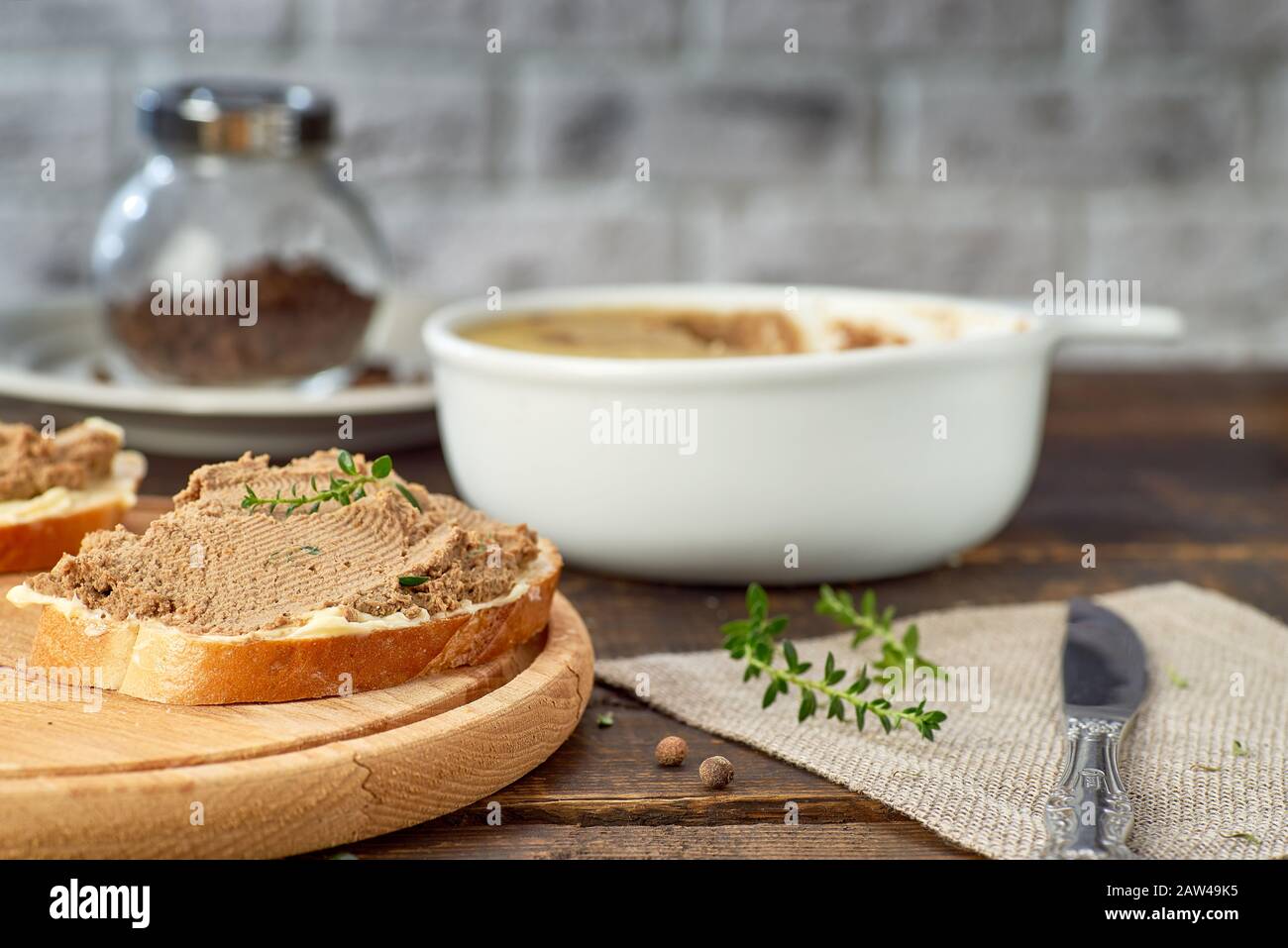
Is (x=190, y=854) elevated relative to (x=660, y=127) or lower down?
lower down

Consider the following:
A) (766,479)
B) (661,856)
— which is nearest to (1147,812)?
(661,856)

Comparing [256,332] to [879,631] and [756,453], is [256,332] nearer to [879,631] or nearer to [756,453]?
[756,453]

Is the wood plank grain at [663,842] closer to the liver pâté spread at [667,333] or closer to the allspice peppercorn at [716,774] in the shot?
the allspice peppercorn at [716,774]

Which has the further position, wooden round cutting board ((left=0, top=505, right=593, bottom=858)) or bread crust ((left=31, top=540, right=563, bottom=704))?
bread crust ((left=31, top=540, right=563, bottom=704))

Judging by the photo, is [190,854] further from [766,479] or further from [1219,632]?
[1219,632]

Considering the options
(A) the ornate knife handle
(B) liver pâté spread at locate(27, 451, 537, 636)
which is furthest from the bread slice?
(A) the ornate knife handle

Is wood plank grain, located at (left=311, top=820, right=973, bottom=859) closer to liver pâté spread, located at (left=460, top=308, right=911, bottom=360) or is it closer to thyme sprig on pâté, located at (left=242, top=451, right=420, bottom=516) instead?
thyme sprig on pâté, located at (left=242, top=451, right=420, bottom=516)
